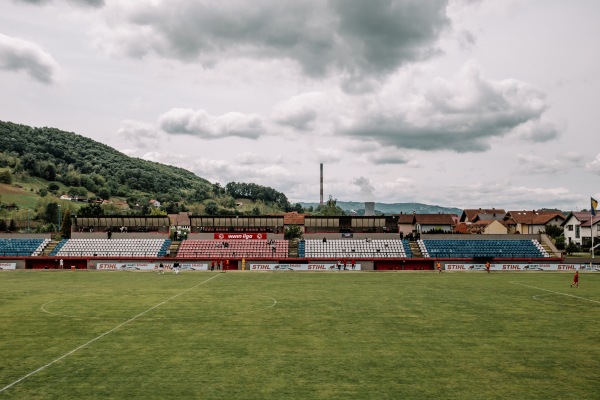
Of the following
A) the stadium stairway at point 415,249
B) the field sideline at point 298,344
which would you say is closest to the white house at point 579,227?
the stadium stairway at point 415,249

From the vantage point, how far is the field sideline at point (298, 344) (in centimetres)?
1433

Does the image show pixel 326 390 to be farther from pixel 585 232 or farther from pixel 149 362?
pixel 585 232

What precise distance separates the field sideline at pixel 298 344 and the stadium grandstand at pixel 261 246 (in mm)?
24801

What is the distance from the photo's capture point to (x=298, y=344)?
1981 cm

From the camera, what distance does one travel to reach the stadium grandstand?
62.1 metres

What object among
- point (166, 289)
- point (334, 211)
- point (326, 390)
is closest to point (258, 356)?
point (326, 390)

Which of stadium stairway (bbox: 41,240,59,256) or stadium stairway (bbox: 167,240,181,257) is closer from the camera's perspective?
stadium stairway (bbox: 41,240,59,256)

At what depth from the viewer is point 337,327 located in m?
23.4

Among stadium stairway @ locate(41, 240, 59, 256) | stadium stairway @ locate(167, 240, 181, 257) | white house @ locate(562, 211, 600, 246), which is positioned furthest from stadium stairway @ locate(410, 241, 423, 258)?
stadium stairway @ locate(41, 240, 59, 256)

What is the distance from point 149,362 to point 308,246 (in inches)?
2113

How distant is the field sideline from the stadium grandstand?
24.8 metres

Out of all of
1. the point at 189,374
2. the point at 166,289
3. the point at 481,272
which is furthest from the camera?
the point at 481,272

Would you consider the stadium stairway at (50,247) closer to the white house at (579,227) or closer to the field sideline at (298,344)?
the field sideline at (298,344)

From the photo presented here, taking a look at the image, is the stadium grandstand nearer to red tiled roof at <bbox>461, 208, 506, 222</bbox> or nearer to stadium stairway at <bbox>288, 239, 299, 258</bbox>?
stadium stairway at <bbox>288, 239, 299, 258</bbox>
